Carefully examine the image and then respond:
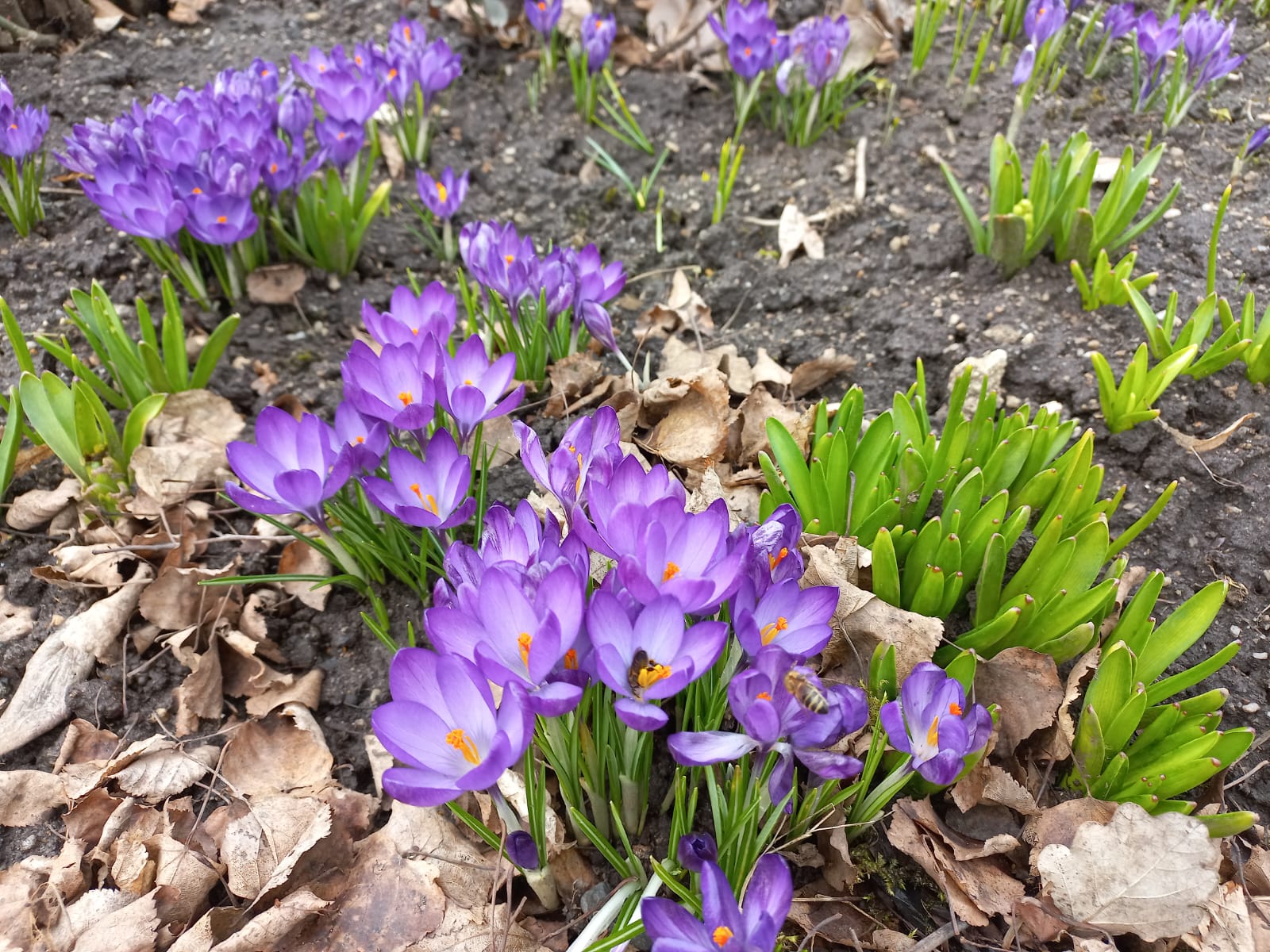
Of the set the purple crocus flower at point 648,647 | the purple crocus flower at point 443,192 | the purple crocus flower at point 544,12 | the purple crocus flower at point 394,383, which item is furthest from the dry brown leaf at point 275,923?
the purple crocus flower at point 544,12

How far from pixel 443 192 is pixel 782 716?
89.2 inches

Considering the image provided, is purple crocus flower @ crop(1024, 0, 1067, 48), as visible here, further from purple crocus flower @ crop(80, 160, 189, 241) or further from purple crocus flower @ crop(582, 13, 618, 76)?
purple crocus flower @ crop(80, 160, 189, 241)

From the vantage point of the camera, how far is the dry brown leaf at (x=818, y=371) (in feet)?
7.89

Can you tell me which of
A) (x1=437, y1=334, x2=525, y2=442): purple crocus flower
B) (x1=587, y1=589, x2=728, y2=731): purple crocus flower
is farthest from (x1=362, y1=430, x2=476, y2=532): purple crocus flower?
(x1=587, y1=589, x2=728, y2=731): purple crocus flower

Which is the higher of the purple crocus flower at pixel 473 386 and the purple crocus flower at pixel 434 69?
the purple crocus flower at pixel 434 69

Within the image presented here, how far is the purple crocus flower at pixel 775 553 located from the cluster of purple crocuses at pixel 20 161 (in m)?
2.61

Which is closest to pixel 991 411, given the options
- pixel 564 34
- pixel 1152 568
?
pixel 1152 568

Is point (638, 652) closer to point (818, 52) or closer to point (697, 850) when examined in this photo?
point (697, 850)

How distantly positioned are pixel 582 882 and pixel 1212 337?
2.21 m

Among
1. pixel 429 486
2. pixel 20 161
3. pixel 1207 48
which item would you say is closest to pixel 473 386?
pixel 429 486

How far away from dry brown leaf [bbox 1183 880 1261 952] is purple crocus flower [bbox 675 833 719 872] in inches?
30.6

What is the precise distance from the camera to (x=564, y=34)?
394cm

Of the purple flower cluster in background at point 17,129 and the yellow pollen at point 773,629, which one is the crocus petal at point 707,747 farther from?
the purple flower cluster in background at point 17,129

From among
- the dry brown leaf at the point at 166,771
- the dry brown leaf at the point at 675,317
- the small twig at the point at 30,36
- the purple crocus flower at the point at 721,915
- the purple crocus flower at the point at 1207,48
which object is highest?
the purple crocus flower at the point at 1207,48
